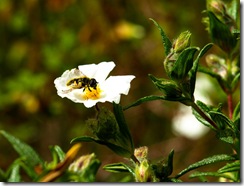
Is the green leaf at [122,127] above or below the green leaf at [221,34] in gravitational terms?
below

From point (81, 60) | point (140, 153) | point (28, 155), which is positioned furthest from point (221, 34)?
point (81, 60)

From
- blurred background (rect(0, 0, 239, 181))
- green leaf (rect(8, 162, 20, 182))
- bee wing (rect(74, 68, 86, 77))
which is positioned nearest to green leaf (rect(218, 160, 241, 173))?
bee wing (rect(74, 68, 86, 77))

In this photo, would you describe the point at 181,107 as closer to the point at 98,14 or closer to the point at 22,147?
the point at 98,14

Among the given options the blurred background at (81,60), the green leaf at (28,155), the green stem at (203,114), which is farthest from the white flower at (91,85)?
the blurred background at (81,60)

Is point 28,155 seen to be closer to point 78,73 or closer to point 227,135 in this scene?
point 78,73

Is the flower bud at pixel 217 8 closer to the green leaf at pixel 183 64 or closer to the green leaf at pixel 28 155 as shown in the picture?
the green leaf at pixel 183 64

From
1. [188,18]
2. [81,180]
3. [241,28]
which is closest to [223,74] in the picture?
[241,28]
